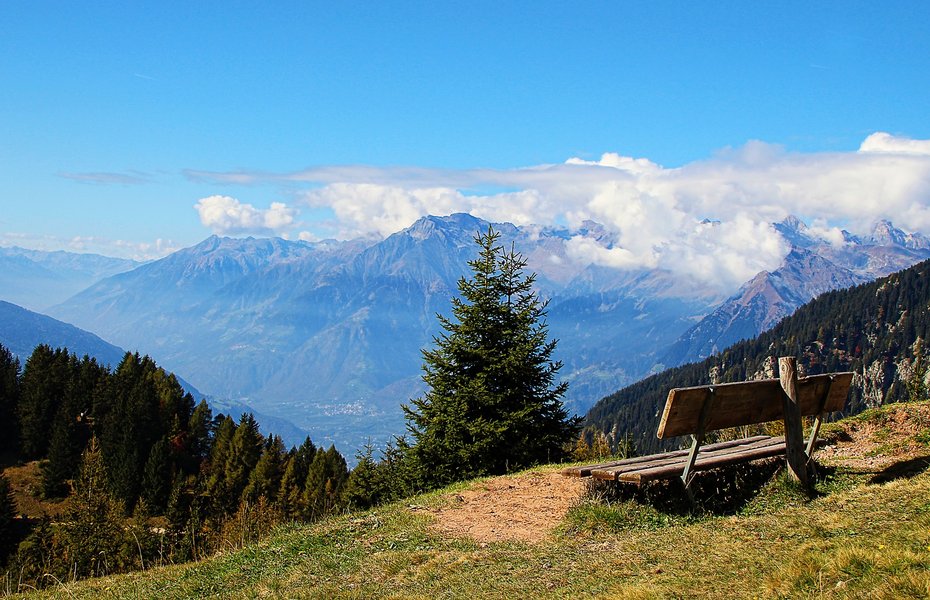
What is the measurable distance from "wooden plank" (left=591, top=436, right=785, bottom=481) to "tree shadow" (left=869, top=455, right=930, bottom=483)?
1.72 metres

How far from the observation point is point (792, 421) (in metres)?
11.2

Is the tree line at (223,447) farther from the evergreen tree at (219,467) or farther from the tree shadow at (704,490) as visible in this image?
the tree shadow at (704,490)

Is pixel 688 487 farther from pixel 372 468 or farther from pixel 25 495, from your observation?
pixel 25 495

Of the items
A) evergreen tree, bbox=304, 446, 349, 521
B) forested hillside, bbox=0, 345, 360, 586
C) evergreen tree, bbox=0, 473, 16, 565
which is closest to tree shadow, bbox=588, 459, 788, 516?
evergreen tree, bbox=0, 473, 16, 565

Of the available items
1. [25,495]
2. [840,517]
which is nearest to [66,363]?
[25,495]

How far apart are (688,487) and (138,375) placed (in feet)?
301

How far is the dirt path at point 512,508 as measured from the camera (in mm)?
11023

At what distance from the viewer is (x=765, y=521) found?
9336 millimetres

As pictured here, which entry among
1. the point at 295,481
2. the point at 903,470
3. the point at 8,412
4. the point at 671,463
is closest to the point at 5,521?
the point at 8,412

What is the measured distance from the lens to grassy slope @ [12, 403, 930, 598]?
21.7ft

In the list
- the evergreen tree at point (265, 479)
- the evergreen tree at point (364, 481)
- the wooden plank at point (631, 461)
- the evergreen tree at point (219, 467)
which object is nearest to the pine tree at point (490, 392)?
the wooden plank at point (631, 461)

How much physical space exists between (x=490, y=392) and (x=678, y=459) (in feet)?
34.6

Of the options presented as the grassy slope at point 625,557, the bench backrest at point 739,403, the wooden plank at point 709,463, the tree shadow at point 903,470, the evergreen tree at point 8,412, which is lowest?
the grassy slope at point 625,557

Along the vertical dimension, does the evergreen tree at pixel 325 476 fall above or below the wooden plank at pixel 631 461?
below
